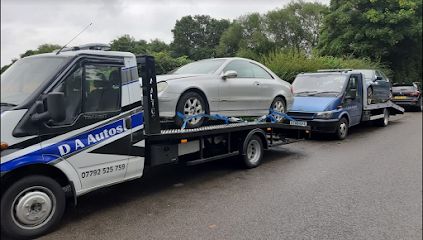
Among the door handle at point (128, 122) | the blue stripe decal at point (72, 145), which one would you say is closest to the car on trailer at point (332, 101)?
the door handle at point (128, 122)

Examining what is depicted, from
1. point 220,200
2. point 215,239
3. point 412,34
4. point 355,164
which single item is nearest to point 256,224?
point 215,239

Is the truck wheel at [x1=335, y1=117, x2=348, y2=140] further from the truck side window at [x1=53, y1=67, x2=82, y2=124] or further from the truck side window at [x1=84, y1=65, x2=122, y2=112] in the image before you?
the truck side window at [x1=53, y1=67, x2=82, y2=124]

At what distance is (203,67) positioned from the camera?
7.20m

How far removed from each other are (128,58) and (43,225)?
2362 mm

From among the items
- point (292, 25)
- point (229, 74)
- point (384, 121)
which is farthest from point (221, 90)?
point (292, 25)

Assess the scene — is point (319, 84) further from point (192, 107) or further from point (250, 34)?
point (250, 34)

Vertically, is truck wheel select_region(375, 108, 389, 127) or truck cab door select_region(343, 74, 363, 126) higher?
truck cab door select_region(343, 74, 363, 126)

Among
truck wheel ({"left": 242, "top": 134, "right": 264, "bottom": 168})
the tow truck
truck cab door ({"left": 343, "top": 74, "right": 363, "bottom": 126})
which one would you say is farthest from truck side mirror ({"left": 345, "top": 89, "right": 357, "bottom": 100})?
the tow truck

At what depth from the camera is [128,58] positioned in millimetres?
5266

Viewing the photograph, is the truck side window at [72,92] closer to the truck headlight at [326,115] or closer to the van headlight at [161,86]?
the van headlight at [161,86]

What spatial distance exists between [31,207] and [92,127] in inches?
44.8

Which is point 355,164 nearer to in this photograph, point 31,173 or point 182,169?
point 182,169

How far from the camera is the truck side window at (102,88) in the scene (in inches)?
187

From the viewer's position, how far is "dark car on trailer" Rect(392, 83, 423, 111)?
19.9 meters
